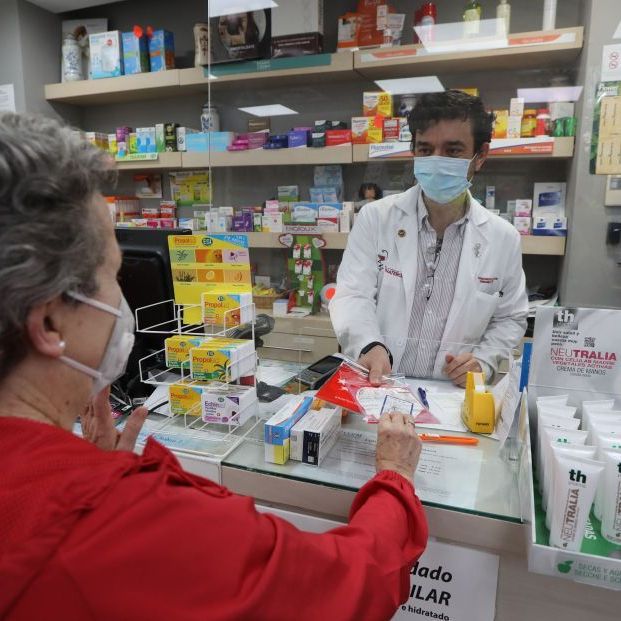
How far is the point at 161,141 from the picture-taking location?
4207 millimetres

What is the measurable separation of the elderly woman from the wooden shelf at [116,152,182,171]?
357 cm

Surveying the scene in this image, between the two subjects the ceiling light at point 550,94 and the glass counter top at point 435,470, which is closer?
the glass counter top at point 435,470

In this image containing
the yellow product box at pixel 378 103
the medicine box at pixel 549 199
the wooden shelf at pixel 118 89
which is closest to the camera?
the medicine box at pixel 549 199

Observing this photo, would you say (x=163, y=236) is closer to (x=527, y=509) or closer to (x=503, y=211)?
(x=527, y=509)

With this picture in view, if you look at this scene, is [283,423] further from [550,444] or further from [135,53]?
[135,53]

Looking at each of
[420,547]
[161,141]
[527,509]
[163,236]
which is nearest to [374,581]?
[420,547]

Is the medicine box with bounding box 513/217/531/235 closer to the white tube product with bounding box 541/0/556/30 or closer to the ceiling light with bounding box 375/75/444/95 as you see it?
the ceiling light with bounding box 375/75/444/95

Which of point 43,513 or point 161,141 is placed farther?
point 161,141

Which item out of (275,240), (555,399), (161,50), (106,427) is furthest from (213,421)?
(161,50)

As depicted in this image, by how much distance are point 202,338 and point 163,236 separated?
43 cm

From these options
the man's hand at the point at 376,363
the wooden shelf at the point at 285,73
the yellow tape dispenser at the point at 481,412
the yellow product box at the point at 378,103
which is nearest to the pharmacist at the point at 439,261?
the man's hand at the point at 376,363

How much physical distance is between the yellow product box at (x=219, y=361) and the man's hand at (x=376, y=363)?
1.19 ft

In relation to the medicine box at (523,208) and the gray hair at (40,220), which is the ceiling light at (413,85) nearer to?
the medicine box at (523,208)

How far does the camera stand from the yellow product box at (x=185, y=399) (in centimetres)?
134
